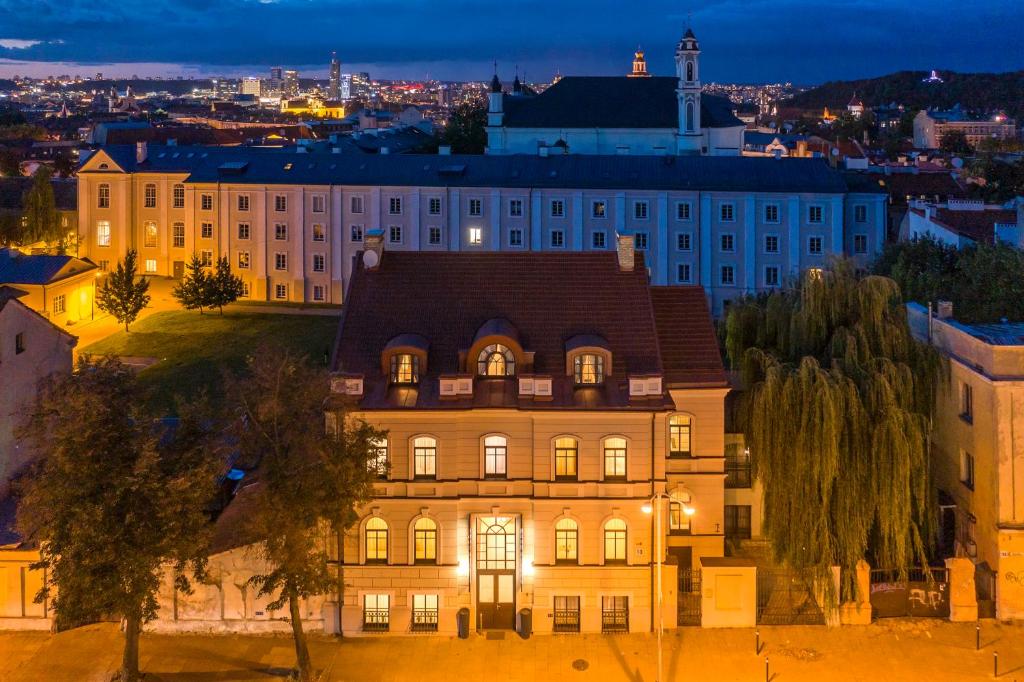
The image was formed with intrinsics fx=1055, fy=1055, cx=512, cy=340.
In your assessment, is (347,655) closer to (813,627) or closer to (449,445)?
(449,445)

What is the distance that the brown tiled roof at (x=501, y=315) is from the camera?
35.8 metres

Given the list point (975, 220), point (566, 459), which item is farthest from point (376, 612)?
point (975, 220)

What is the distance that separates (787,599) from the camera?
1437 inches

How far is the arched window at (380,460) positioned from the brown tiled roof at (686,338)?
33.2 ft

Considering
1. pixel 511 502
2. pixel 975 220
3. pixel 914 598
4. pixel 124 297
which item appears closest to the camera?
pixel 511 502

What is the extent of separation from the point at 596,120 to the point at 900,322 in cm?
7938

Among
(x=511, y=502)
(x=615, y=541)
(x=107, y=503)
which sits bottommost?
(x=615, y=541)

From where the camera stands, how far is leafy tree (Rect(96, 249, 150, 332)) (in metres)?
73.2

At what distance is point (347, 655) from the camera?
33719mm

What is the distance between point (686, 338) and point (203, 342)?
4201 cm

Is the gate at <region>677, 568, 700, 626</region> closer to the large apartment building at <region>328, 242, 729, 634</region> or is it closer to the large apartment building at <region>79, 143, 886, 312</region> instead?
the large apartment building at <region>328, 242, 729, 634</region>

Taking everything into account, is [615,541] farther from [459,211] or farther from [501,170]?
[501,170]

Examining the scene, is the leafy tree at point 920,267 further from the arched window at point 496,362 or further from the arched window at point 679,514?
the arched window at point 496,362

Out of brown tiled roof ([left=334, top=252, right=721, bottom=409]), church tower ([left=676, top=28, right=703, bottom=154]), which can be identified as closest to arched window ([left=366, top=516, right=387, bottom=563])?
brown tiled roof ([left=334, top=252, right=721, bottom=409])
